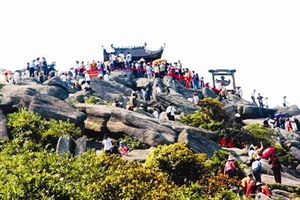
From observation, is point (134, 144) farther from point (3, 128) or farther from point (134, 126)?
point (3, 128)

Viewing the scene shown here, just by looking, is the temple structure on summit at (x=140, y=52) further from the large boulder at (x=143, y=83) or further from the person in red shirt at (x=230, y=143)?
the person in red shirt at (x=230, y=143)

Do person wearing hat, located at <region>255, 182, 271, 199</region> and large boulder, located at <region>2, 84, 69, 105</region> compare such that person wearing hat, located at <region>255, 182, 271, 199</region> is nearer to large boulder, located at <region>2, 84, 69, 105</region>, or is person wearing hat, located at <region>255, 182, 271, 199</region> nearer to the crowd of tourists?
the crowd of tourists

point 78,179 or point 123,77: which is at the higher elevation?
point 123,77

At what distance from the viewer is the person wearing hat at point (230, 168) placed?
1773 cm

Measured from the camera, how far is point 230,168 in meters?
17.8

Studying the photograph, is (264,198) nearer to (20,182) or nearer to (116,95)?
(20,182)

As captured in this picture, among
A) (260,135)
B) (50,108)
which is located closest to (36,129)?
(50,108)

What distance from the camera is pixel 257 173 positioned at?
18203mm

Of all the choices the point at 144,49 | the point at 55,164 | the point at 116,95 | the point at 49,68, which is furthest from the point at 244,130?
the point at 144,49

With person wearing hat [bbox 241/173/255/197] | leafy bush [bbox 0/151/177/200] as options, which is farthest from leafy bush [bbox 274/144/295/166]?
leafy bush [bbox 0/151/177/200]

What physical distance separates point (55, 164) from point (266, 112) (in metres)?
26.7

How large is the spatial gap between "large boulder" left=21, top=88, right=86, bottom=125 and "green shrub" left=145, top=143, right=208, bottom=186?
25.3 feet

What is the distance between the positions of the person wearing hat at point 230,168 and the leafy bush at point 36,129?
6.90 meters

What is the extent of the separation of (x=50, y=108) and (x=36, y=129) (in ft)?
9.86
